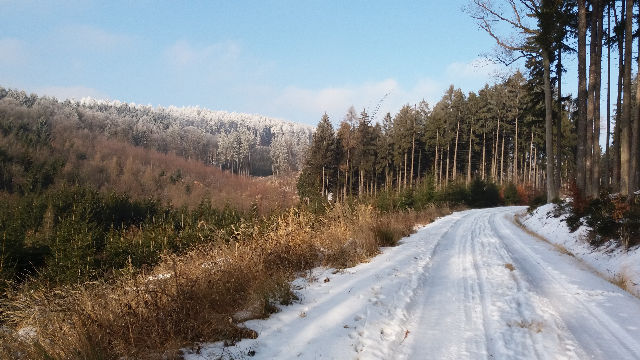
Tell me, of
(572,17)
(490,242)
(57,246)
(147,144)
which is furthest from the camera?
(147,144)

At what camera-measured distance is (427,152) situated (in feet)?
180

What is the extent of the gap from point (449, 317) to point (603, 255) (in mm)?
6635

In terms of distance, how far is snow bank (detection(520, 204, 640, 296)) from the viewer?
20.5ft

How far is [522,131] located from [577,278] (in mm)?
50105

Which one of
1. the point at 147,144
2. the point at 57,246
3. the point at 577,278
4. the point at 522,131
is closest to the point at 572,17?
the point at 577,278

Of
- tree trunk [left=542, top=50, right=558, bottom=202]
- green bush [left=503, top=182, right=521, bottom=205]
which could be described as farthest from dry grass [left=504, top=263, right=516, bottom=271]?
green bush [left=503, top=182, right=521, bottom=205]

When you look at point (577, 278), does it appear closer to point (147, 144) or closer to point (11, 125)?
point (11, 125)

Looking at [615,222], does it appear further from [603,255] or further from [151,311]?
[151,311]

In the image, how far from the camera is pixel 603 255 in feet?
26.7

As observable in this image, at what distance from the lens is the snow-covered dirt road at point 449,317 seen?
3.29 meters

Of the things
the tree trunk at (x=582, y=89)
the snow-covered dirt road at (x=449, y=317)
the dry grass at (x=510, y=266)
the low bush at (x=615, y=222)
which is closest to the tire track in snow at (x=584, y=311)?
the snow-covered dirt road at (x=449, y=317)

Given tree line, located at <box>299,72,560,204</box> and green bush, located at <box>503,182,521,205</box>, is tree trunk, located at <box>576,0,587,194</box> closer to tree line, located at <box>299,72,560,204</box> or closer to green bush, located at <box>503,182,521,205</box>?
green bush, located at <box>503,182,521,205</box>

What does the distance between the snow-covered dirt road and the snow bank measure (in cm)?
47

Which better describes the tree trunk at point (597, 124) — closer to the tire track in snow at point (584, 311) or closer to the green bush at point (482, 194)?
the tire track in snow at point (584, 311)
